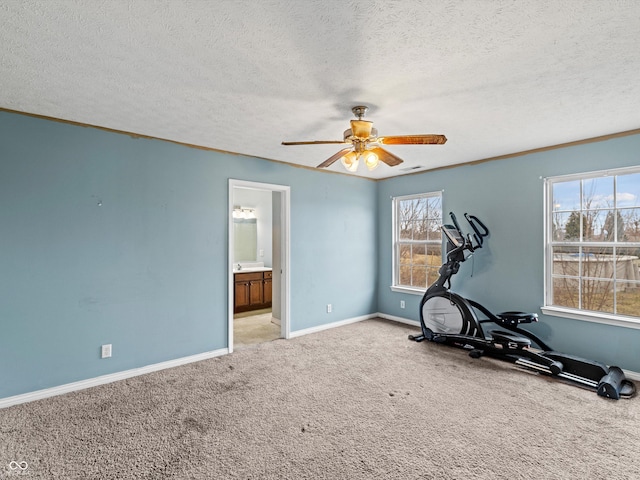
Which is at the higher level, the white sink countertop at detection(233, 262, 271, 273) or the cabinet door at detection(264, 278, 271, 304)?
the white sink countertop at detection(233, 262, 271, 273)

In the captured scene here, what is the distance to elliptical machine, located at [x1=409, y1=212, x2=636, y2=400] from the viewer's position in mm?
3029

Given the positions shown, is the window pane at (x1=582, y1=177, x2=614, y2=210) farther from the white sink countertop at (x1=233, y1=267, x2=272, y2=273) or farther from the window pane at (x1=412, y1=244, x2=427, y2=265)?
the white sink countertop at (x1=233, y1=267, x2=272, y2=273)

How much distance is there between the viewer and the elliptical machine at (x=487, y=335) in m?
3.03

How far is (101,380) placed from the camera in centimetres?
307

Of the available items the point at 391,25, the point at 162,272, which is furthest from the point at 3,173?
the point at 391,25

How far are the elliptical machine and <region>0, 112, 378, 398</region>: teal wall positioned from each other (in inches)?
102

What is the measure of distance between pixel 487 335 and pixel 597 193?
6.70ft

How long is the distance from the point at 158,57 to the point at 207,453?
8.20ft

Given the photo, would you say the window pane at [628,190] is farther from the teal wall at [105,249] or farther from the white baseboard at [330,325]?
the teal wall at [105,249]

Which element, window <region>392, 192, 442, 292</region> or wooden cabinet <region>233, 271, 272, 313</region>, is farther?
wooden cabinet <region>233, 271, 272, 313</region>

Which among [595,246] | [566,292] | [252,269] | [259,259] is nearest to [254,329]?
[252,269]

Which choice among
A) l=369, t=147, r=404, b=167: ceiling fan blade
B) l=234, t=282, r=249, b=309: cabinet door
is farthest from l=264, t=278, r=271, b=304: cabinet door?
l=369, t=147, r=404, b=167: ceiling fan blade

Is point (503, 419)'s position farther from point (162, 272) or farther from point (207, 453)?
point (162, 272)

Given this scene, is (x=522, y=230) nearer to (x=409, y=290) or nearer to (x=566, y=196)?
(x=566, y=196)
